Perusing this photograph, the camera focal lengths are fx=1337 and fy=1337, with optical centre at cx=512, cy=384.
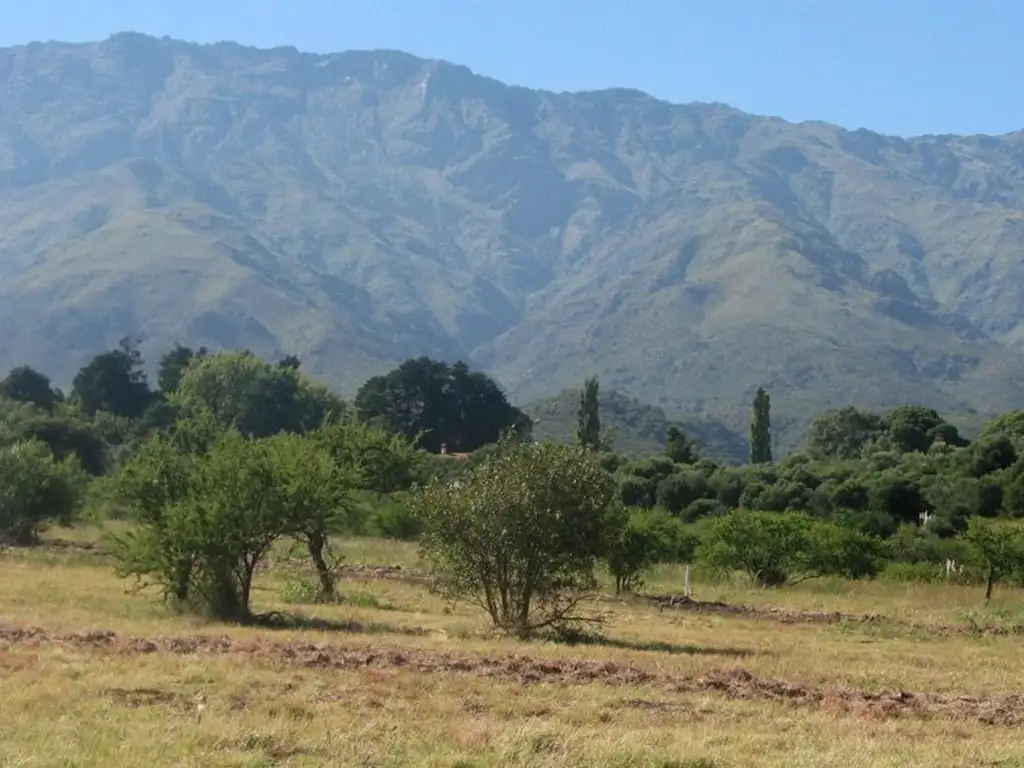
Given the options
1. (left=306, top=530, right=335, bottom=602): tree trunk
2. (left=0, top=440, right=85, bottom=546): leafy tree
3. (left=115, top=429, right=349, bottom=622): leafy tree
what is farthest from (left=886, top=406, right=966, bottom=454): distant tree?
(left=115, top=429, right=349, bottom=622): leafy tree

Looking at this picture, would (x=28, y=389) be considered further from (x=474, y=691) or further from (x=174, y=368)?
(x=474, y=691)

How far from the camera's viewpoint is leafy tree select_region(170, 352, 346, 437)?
4980 inches

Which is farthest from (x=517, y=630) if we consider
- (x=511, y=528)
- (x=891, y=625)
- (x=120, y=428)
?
(x=120, y=428)

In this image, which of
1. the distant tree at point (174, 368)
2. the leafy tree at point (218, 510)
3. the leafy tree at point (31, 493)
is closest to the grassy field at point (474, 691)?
the leafy tree at point (218, 510)

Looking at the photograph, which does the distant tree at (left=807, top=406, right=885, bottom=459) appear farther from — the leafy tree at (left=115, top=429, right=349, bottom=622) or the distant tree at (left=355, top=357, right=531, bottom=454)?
the leafy tree at (left=115, top=429, right=349, bottom=622)

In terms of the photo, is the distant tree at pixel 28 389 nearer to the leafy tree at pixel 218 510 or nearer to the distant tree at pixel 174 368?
the distant tree at pixel 174 368

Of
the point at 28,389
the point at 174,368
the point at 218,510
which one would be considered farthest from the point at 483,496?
the point at 174,368

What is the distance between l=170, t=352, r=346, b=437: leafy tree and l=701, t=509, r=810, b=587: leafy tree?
76.4m

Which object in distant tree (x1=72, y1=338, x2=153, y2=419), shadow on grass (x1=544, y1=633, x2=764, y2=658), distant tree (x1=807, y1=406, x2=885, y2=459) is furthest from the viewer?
distant tree (x1=72, y1=338, x2=153, y2=419)

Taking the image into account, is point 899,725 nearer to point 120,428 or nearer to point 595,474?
point 595,474

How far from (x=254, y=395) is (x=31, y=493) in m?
69.9

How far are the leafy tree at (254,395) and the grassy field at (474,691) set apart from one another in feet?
305

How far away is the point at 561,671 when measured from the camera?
20516 millimetres

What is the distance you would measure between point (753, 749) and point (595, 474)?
14138 millimetres
